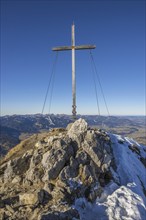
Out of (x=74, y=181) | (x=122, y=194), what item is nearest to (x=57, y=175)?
(x=74, y=181)

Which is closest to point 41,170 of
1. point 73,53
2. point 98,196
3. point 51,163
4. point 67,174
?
point 51,163

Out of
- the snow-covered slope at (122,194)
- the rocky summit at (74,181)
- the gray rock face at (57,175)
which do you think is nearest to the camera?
the gray rock face at (57,175)

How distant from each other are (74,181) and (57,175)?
1719 mm

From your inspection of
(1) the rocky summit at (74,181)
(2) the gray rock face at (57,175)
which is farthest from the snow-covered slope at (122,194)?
(2) the gray rock face at (57,175)

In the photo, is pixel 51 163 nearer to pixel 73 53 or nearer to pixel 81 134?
pixel 81 134

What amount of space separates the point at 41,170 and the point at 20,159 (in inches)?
123

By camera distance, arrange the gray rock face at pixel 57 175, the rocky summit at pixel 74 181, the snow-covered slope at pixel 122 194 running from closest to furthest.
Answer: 1. the gray rock face at pixel 57 175
2. the rocky summit at pixel 74 181
3. the snow-covered slope at pixel 122 194

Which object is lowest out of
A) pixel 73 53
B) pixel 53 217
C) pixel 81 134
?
pixel 53 217

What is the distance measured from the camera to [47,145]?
26047 mm

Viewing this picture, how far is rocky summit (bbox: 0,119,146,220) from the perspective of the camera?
61.0 feet

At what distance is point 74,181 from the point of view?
21.3 m

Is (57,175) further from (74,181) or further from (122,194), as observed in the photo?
(122,194)

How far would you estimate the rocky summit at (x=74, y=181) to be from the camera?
731 inches

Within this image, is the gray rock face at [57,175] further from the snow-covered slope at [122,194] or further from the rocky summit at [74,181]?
the snow-covered slope at [122,194]
